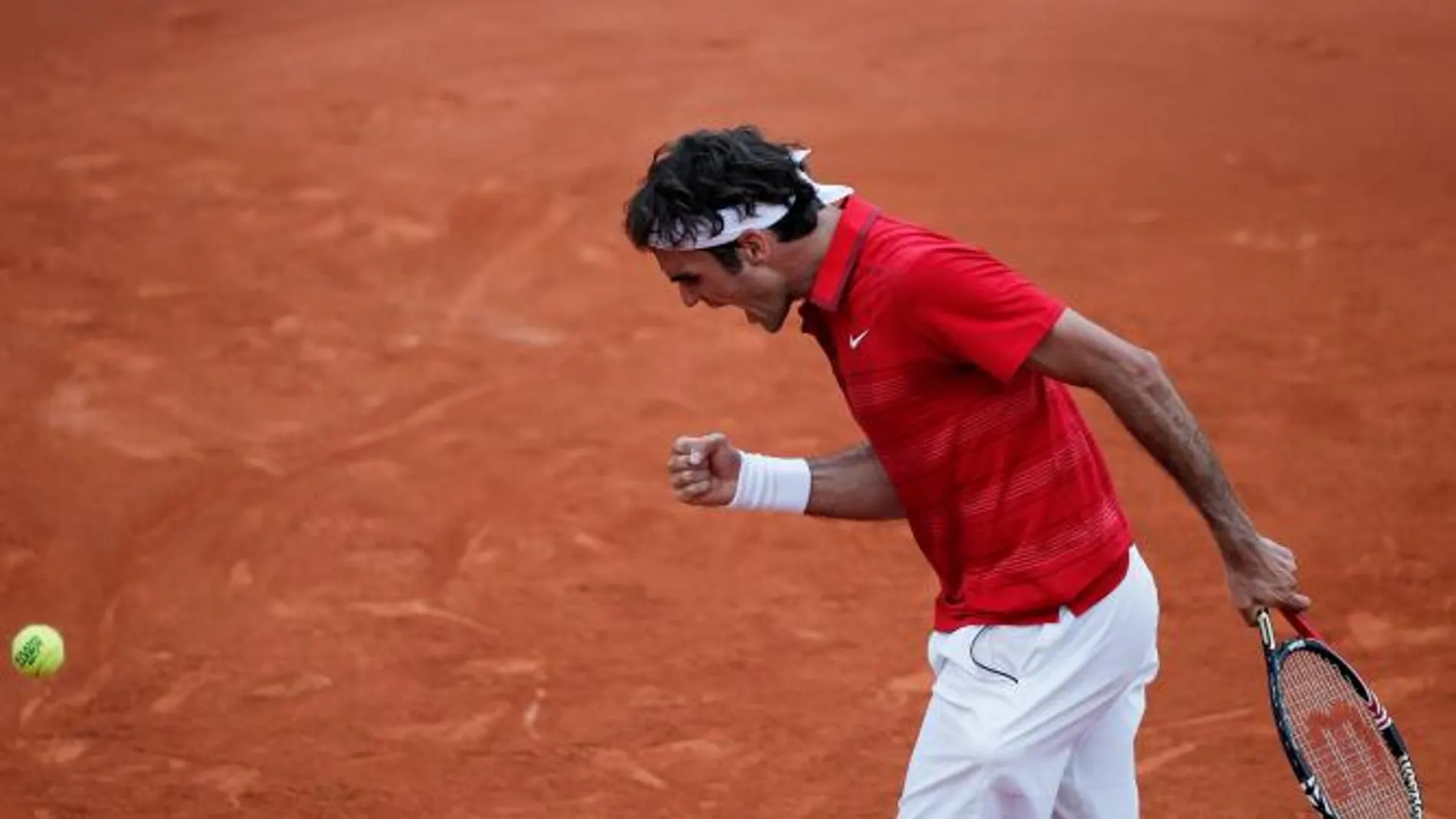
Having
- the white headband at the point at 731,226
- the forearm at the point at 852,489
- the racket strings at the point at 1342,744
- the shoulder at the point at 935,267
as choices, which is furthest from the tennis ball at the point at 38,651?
the racket strings at the point at 1342,744

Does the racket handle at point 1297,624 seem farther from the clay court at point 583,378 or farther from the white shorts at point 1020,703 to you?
the clay court at point 583,378

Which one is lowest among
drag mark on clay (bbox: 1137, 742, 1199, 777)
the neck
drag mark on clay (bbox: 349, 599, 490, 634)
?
drag mark on clay (bbox: 349, 599, 490, 634)

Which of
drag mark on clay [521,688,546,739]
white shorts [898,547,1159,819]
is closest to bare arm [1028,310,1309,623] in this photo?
white shorts [898,547,1159,819]

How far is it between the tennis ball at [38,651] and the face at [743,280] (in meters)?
2.98

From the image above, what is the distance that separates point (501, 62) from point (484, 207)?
2018mm

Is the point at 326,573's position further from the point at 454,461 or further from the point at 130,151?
the point at 130,151

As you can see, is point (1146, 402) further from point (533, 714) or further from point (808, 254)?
point (533, 714)

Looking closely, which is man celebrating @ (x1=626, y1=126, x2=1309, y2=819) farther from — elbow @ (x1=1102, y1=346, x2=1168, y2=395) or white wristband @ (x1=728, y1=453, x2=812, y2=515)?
white wristband @ (x1=728, y1=453, x2=812, y2=515)

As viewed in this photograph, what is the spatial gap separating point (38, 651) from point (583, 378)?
107 inches

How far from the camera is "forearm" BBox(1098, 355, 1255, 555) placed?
417 centimetres

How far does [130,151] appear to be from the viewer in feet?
35.4

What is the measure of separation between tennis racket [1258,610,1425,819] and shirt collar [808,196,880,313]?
131 centimetres

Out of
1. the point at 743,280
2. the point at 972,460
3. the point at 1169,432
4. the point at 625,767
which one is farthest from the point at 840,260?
the point at 625,767

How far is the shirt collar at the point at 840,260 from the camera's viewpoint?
4305 millimetres
